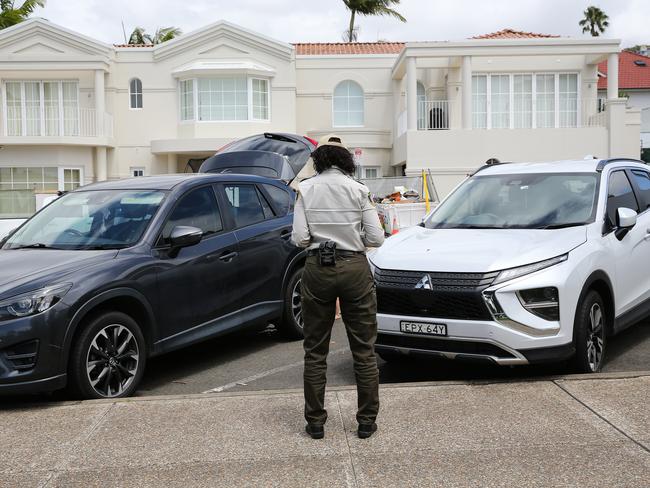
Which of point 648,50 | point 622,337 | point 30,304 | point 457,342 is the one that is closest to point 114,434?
point 30,304

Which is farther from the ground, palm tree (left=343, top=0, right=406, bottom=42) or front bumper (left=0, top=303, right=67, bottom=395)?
palm tree (left=343, top=0, right=406, bottom=42)

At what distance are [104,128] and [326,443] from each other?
2435cm

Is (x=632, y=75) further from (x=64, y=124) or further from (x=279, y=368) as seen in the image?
(x=279, y=368)

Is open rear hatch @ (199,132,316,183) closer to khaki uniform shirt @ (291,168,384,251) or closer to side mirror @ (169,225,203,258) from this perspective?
→ side mirror @ (169,225,203,258)

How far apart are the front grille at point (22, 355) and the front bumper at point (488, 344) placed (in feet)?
8.91

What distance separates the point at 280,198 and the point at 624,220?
3.44 meters

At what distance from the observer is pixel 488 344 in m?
5.43

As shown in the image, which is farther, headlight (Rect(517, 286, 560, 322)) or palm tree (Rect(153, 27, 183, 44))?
palm tree (Rect(153, 27, 183, 44))

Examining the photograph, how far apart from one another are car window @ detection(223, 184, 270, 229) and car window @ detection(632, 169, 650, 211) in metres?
3.73

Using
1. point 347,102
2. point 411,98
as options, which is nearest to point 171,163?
point 347,102

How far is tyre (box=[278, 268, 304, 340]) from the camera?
24.8 ft

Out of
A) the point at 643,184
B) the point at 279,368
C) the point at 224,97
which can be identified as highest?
the point at 224,97

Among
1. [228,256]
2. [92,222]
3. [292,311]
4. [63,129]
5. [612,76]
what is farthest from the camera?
[63,129]

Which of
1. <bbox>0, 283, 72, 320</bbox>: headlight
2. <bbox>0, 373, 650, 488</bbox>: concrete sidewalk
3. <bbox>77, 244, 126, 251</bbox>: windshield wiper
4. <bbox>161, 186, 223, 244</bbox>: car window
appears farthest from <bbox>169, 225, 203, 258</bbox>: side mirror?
<bbox>0, 373, 650, 488</bbox>: concrete sidewalk
